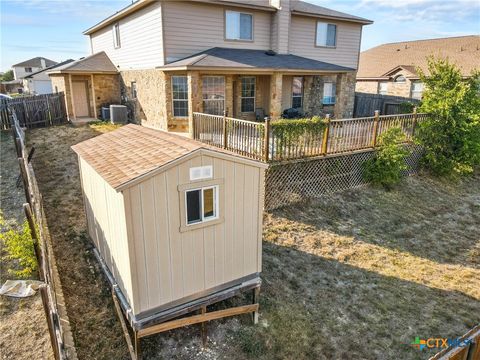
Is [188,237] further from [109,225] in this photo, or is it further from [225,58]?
[225,58]

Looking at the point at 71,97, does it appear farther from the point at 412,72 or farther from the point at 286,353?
the point at 412,72

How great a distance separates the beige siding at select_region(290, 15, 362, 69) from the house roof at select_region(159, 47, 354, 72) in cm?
103

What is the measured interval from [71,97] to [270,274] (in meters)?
15.5

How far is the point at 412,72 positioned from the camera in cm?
2353

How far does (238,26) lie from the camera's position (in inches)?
589

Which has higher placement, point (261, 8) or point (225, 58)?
point (261, 8)

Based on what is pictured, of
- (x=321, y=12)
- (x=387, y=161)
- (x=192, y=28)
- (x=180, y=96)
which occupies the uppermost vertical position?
(x=321, y=12)

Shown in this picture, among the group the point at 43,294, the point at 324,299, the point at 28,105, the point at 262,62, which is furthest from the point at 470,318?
the point at 28,105

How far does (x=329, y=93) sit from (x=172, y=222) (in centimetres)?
1563

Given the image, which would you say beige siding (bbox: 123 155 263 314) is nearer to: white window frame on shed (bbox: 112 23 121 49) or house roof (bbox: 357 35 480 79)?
white window frame on shed (bbox: 112 23 121 49)

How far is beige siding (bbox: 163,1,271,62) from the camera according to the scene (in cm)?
1302

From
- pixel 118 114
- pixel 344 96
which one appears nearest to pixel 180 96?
pixel 118 114

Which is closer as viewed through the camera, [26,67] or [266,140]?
[266,140]

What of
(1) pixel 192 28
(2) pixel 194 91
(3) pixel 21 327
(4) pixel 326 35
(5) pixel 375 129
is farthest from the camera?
(4) pixel 326 35
